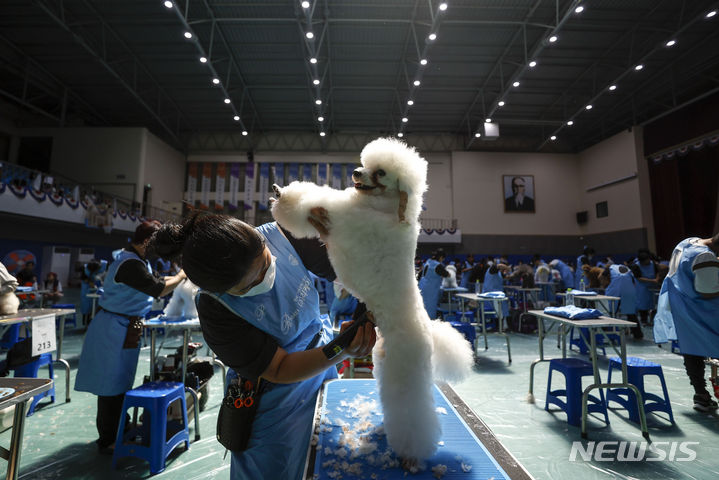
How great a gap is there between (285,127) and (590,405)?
1608 centimetres

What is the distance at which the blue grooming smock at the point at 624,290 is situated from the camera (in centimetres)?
618

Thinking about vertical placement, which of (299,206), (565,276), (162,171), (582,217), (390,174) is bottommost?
(565,276)

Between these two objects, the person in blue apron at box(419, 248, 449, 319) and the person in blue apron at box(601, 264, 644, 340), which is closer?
the person in blue apron at box(601, 264, 644, 340)

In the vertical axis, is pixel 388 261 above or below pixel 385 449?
above

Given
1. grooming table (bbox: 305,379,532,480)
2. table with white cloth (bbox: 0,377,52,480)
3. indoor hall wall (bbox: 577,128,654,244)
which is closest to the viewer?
grooming table (bbox: 305,379,532,480)

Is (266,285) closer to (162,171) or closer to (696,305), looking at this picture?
(696,305)

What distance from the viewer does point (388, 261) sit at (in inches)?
43.1

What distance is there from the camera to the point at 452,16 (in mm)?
9078

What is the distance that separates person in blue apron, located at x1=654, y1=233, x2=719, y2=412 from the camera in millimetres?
2951

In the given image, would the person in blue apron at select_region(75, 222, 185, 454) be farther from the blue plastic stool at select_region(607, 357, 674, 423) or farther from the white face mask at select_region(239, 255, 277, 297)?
the blue plastic stool at select_region(607, 357, 674, 423)

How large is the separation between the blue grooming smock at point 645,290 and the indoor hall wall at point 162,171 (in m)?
17.4

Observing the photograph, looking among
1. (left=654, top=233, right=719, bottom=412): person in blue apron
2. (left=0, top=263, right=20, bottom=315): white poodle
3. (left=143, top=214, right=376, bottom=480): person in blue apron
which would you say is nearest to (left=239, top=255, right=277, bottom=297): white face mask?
(left=143, top=214, right=376, bottom=480): person in blue apron

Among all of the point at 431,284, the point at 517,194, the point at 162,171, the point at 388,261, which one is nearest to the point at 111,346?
the point at 388,261

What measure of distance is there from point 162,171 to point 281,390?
17.6 m
